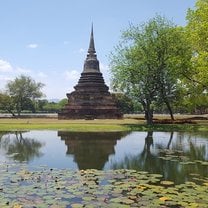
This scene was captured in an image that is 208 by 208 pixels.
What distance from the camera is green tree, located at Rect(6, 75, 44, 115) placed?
94.6 metres

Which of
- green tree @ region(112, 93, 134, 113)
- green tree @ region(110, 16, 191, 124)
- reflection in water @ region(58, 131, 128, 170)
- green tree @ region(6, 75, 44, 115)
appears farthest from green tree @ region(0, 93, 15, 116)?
reflection in water @ region(58, 131, 128, 170)

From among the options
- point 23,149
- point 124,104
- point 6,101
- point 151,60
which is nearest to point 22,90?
point 6,101

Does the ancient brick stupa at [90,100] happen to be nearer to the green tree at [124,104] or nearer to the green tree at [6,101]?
the green tree at [6,101]

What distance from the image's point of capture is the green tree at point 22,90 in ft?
310

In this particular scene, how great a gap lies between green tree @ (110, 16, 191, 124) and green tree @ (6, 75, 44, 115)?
50465 mm

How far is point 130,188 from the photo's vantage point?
12539mm

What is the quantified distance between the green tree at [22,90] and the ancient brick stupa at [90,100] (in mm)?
25586

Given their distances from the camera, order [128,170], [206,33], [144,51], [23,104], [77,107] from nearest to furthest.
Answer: [128,170]
[206,33]
[144,51]
[77,107]
[23,104]

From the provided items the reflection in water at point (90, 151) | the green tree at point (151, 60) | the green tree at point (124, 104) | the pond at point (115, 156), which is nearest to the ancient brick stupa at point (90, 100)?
the green tree at point (151, 60)

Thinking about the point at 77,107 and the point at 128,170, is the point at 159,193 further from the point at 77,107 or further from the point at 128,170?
the point at 77,107

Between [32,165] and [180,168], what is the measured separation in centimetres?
678

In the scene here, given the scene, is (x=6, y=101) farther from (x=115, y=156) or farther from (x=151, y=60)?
(x=115, y=156)

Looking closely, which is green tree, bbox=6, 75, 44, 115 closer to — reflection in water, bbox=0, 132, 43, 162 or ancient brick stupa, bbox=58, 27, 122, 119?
ancient brick stupa, bbox=58, 27, 122, 119

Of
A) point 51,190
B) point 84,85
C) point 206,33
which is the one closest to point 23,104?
point 84,85
